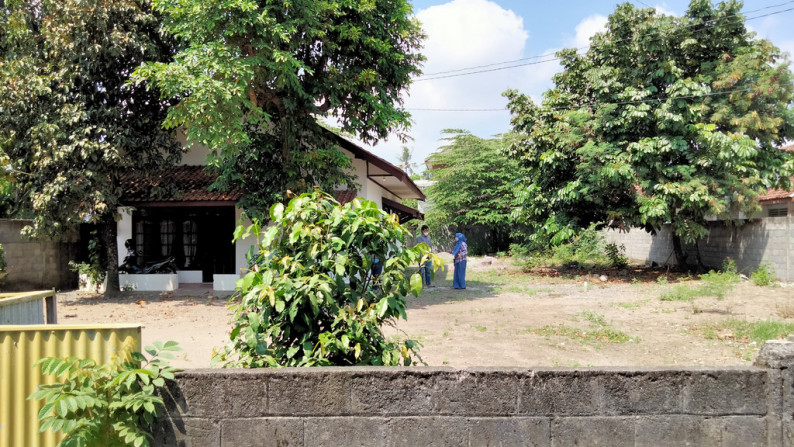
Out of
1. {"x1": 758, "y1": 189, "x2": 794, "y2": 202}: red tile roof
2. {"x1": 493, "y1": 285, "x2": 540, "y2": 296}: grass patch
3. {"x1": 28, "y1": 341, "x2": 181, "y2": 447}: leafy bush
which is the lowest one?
{"x1": 493, "y1": 285, "x2": 540, "y2": 296}: grass patch

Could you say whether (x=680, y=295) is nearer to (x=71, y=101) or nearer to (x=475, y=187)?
(x=71, y=101)

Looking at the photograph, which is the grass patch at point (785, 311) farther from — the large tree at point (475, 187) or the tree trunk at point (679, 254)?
the large tree at point (475, 187)

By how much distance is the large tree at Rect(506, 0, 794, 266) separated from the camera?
1313cm

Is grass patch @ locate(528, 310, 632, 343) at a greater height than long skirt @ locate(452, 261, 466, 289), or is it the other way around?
long skirt @ locate(452, 261, 466, 289)

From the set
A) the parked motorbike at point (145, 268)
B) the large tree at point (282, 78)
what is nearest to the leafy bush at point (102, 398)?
the large tree at point (282, 78)

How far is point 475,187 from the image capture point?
26719 millimetres

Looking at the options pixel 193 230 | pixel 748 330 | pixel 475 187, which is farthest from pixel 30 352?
pixel 475 187

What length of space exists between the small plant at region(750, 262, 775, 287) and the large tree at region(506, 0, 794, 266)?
1590mm

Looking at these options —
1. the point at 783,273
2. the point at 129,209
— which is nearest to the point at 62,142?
the point at 129,209

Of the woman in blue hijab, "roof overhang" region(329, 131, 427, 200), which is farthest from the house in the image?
the woman in blue hijab

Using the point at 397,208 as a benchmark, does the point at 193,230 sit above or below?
below

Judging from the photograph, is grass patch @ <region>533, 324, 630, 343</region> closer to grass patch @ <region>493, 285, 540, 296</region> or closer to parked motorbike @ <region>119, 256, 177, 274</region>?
grass patch @ <region>493, 285, 540, 296</region>

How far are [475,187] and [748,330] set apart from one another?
19.8 metres

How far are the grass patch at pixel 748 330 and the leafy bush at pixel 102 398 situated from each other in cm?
740
